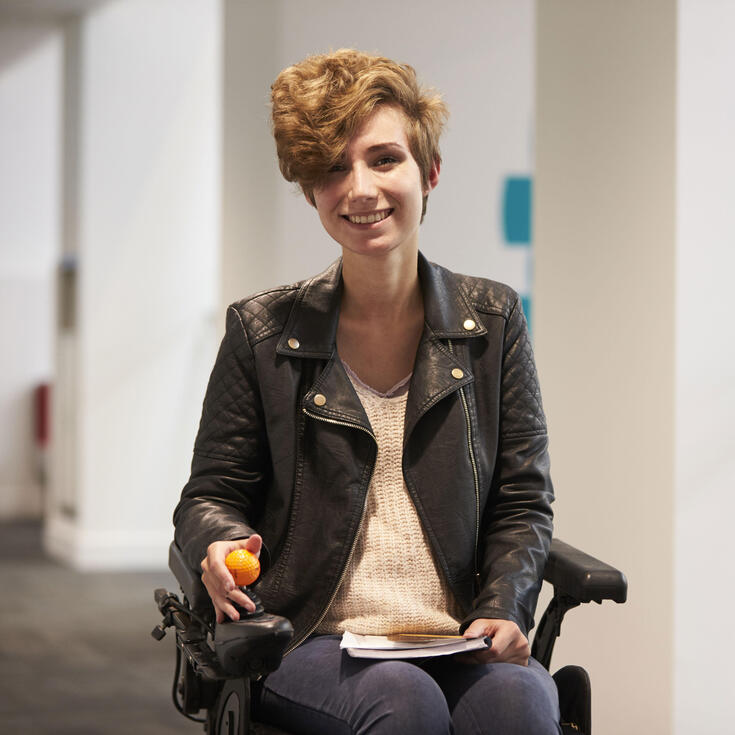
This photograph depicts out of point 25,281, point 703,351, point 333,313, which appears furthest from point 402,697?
point 25,281

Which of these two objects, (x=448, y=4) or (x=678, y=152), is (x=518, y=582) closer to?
(x=678, y=152)

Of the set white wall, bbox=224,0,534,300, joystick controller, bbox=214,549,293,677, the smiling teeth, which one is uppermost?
white wall, bbox=224,0,534,300

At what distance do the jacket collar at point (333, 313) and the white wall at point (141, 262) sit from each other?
5.40 meters

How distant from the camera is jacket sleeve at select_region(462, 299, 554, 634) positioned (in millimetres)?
1889

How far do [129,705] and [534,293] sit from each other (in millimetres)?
2018

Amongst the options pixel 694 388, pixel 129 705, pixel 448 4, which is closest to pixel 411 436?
pixel 694 388

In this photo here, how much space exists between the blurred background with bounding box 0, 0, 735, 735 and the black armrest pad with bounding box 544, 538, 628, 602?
2.74 ft

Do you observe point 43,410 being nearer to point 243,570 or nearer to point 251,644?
point 243,570

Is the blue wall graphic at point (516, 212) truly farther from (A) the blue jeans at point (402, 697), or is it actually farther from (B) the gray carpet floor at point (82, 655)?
(A) the blue jeans at point (402, 697)

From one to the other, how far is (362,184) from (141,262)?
18.4ft

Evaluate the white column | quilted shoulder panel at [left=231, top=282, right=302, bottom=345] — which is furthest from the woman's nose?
the white column

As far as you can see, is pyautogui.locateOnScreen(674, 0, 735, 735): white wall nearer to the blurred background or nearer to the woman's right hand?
the blurred background

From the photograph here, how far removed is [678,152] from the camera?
2.64m

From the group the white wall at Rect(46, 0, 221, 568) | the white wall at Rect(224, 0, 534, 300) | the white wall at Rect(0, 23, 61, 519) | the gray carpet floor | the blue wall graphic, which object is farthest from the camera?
the white wall at Rect(0, 23, 61, 519)
